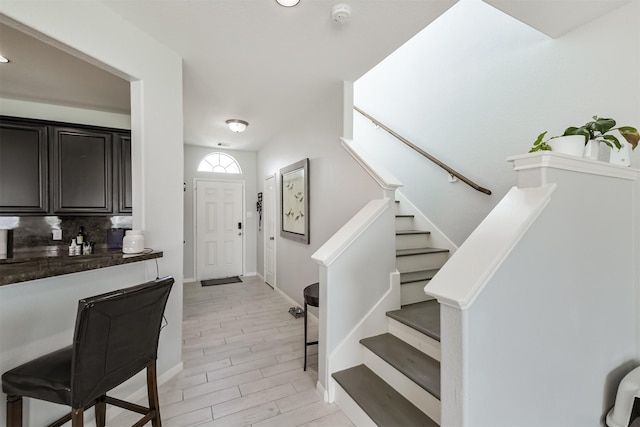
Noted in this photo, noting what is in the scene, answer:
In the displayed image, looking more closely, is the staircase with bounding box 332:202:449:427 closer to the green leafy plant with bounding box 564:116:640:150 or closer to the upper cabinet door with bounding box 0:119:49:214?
the green leafy plant with bounding box 564:116:640:150

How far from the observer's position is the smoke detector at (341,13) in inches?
66.2

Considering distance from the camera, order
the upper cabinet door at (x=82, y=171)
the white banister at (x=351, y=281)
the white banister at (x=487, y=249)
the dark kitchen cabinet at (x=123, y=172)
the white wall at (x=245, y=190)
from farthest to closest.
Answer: the white wall at (x=245, y=190), the dark kitchen cabinet at (x=123, y=172), the upper cabinet door at (x=82, y=171), the white banister at (x=351, y=281), the white banister at (x=487, y=249)

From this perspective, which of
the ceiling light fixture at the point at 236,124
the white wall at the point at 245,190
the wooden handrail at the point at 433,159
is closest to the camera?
the wooden handrail at the point at 433,159

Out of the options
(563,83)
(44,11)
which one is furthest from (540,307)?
(44,11)

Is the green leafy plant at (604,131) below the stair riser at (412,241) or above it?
above

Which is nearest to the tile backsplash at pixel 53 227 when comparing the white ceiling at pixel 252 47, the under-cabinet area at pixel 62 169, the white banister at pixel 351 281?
the under-cabinet area at pixel 62 169

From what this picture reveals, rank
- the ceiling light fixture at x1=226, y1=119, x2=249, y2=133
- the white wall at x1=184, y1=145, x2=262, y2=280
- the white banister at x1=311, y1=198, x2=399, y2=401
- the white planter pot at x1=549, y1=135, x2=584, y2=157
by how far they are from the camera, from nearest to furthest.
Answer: the white planter pot at x1=549, y1=135, x2=584, y2=157 → the white banister at x1=311, y1=198, x2=399, y2=401 → the ceiling light fixture at x1=226, y1=119, x2=249, y2=133 → the white wall at x1=184, y1=145, x2=262, y2=280

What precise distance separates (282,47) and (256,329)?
286 centimetres

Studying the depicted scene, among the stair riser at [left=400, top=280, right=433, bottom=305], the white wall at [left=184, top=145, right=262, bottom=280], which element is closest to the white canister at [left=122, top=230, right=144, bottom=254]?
the stair riser at [left=400, top=280, right=433, bottom=305]

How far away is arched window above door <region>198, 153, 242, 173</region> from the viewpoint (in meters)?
5.35

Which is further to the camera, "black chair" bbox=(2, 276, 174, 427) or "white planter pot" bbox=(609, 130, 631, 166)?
"white planter pot" bbox=(609, 130, 631, 166)

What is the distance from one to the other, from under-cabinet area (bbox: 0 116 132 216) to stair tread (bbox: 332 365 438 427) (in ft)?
9.64

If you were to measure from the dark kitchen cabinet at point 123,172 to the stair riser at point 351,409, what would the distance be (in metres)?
2.91

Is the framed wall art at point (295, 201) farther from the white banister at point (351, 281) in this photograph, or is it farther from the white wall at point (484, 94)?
the white banister at point (351, 281)
